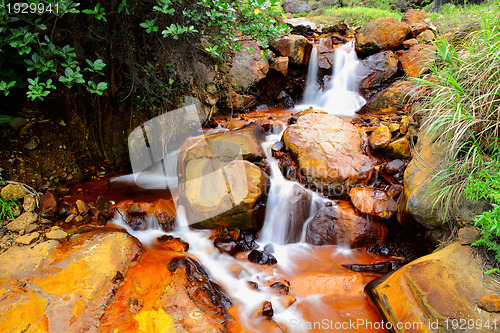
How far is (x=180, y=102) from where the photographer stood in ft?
17.1

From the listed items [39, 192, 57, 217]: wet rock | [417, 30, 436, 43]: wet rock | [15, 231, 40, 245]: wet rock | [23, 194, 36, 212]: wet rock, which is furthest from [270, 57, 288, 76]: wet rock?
[15, 231, 40, 245]: wet rock

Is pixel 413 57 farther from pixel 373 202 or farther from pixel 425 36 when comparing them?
pixel 373 202

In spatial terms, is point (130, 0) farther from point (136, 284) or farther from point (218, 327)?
point (218, 327)

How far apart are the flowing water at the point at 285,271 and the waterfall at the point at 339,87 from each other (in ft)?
11.7

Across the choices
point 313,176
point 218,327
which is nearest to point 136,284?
point 218,327

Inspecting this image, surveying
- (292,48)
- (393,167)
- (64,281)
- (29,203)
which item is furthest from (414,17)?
(64,281)

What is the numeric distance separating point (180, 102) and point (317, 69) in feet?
15.6

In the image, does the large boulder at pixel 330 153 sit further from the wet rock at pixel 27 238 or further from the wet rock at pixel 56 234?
the wet rock at pixel 27 238

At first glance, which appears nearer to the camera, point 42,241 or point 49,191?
point 42,241

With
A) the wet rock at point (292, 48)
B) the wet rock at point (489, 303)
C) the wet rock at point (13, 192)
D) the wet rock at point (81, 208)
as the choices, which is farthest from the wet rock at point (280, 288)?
the wet rock at point (292, 48)

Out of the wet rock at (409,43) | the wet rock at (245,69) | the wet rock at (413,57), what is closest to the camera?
the wet rock at (413,57)

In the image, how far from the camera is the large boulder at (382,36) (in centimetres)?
771

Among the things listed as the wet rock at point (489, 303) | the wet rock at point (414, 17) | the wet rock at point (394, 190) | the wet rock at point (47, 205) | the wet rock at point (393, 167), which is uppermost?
the wet rock at point (414, 17)

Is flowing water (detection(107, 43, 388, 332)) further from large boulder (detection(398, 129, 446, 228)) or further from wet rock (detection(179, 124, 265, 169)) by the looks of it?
large boulder (detection(398, 129, 446, 228))
